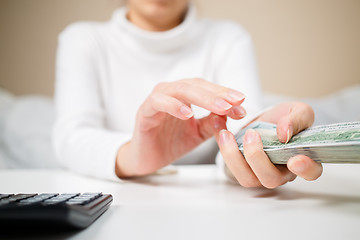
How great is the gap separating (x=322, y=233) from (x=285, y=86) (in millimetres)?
1592

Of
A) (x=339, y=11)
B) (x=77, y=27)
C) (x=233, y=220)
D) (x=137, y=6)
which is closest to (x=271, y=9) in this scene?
(x=339, y=11)

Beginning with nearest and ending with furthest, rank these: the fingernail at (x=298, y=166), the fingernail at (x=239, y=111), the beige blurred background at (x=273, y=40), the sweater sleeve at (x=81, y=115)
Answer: the fingernail at (x=298, y=166) < the fingernail at (x=239, y=111) < the sweater sleeve at (x=81, y=115) < the beige blurred background at (x=273, y=40)

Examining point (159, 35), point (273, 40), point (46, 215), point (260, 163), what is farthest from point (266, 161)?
point (273, 40)

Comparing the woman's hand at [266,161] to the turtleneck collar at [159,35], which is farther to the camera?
the turtleneck collar at [159,35]

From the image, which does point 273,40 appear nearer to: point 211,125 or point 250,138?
point 211,125

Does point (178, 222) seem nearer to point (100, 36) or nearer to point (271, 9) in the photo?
point (100, 36)

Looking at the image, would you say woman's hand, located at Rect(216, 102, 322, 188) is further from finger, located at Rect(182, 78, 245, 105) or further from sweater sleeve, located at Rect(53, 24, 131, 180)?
sweater sleeve, located at Rect(53, 24, 131, 180)

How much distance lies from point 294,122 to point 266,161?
0.29ft

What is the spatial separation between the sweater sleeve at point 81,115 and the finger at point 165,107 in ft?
0.53

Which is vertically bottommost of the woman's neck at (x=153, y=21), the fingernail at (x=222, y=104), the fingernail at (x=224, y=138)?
the fingernail at (x=224, y=138)

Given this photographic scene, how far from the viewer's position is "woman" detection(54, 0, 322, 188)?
43 cm

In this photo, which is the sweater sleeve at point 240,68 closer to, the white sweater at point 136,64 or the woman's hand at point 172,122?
A: the white sweater at point 136,64

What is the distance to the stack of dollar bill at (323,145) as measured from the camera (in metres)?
0.33

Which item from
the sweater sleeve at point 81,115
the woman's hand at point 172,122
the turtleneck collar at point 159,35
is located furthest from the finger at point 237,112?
the turtleneck collar at point 159,35
